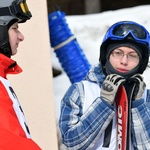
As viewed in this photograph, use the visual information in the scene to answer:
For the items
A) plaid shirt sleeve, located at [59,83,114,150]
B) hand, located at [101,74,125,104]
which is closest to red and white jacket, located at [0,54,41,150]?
plaid shirt sleeve, located at [59,83,114,150]

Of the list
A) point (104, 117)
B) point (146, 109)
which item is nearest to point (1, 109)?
point (104, 117)

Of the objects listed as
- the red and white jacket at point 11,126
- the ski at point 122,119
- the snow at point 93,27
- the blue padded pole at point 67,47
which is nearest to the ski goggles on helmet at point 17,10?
the red and white jacket at point 11,126

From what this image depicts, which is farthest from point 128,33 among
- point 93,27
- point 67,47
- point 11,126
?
point 93,27

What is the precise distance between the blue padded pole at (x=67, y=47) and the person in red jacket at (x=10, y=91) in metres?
2.80

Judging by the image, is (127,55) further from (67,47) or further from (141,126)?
(67,47)

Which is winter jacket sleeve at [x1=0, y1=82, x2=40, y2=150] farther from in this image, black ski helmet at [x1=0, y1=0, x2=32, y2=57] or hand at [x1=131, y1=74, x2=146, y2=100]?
hand at [x1=131, y1=74, x2=146, y2=100]

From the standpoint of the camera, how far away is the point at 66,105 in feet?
11.1

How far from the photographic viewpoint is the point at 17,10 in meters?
3.08

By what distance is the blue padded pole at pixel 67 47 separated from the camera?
19.7ft

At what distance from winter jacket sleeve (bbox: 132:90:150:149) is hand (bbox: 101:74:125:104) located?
0.56ft

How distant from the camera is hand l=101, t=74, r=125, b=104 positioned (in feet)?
10.6

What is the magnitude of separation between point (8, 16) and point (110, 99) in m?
0.78

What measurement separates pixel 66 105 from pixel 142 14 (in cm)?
465

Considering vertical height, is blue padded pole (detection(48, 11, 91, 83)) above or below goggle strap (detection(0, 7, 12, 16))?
below
